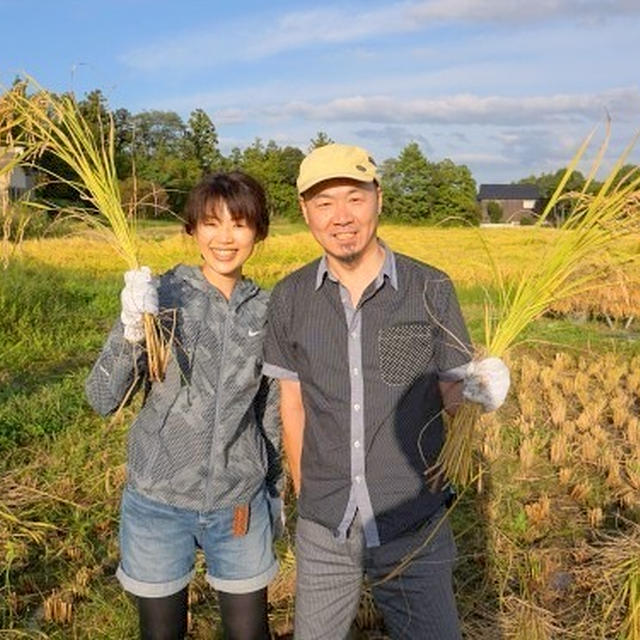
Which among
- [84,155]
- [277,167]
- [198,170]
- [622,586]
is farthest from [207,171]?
[277,167]

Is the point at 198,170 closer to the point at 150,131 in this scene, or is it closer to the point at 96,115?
the point at 150,131

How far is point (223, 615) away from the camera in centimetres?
237

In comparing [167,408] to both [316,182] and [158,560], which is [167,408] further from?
[316,182]

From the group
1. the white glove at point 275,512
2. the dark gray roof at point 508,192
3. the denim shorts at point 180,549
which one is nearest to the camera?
the denim shorts at point 180,549

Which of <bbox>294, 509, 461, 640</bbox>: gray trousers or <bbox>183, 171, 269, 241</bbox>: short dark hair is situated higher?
<bbox>183, 171, 269, 241</bbox>: short dark hair

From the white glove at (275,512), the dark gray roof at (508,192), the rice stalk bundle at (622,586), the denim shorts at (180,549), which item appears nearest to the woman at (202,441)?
the denim shorts at (180,549)

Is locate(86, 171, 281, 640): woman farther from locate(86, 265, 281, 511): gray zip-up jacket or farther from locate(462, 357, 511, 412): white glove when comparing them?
locate(462, 357, 511, 412): white glove

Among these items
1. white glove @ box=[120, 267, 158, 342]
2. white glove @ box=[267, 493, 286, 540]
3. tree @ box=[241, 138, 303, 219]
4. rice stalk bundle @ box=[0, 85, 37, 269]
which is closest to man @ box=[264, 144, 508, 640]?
white glove @ box=[267, 493, 286, 540]

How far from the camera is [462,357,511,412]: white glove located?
2.09 meters

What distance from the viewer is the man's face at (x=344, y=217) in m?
2.12

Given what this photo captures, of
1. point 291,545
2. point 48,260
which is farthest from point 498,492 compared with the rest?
point 48,260

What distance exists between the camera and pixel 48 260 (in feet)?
56.6

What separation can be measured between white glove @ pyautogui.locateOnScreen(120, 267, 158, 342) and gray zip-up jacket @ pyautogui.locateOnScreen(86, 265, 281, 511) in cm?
8

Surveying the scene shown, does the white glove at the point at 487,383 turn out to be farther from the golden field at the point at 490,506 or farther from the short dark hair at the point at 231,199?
the short dark hair at the point at 231,199
